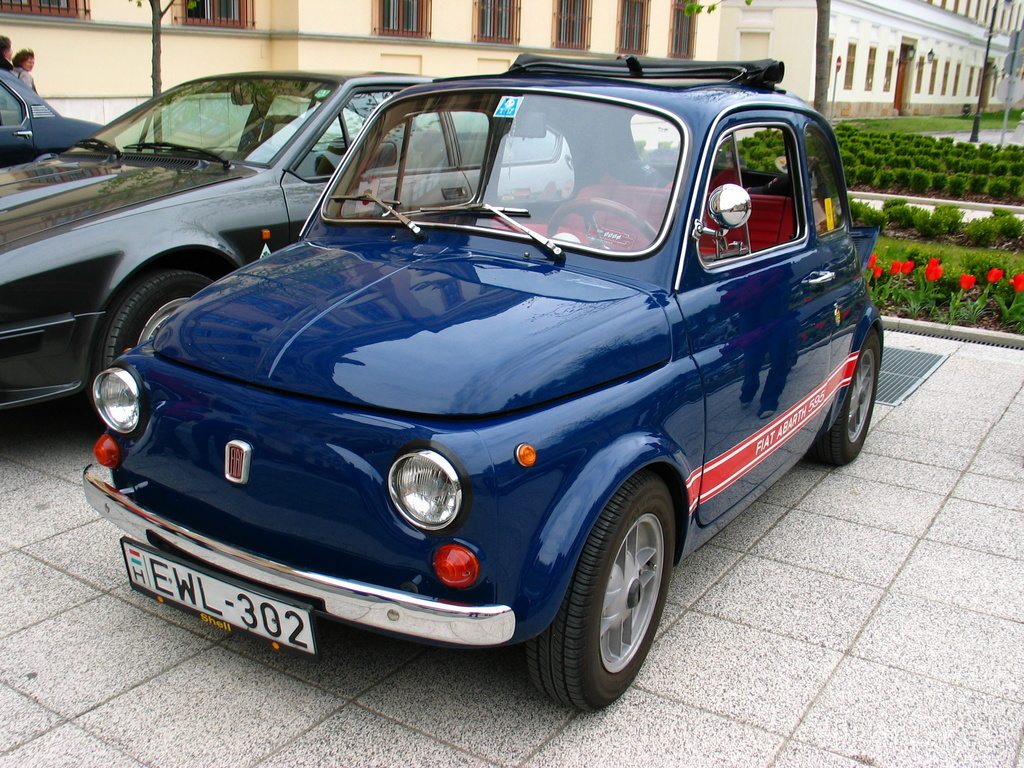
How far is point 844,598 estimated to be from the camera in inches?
149

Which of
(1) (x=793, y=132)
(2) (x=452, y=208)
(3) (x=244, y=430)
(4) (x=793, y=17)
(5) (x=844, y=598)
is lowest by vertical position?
(5) (x=844, y=598)

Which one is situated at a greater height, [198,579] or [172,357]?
[172,357]

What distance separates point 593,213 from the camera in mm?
3432

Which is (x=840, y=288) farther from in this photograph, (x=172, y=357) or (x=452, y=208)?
(x=172, y=357)

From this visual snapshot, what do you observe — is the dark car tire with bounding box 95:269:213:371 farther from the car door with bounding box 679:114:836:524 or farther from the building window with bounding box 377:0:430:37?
the building window with bounding box 377:0:430:37

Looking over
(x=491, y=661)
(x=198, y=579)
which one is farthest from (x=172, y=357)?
(x=491, y=661)

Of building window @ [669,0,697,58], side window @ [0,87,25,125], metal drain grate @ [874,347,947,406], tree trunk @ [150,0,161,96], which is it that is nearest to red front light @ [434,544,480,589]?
metal drain grate @ [874,347,947,406]

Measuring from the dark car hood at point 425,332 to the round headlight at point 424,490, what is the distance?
149mm

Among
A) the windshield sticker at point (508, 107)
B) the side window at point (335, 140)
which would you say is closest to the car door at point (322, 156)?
the side window at point (335, 140)

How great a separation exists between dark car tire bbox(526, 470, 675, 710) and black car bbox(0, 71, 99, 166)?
6548 mm

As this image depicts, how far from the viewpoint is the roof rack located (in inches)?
160

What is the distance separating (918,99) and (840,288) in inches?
2516

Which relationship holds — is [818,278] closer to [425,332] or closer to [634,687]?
[634,687]

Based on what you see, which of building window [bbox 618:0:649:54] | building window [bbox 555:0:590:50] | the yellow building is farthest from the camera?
building window [bbox 618:0:649:54]
